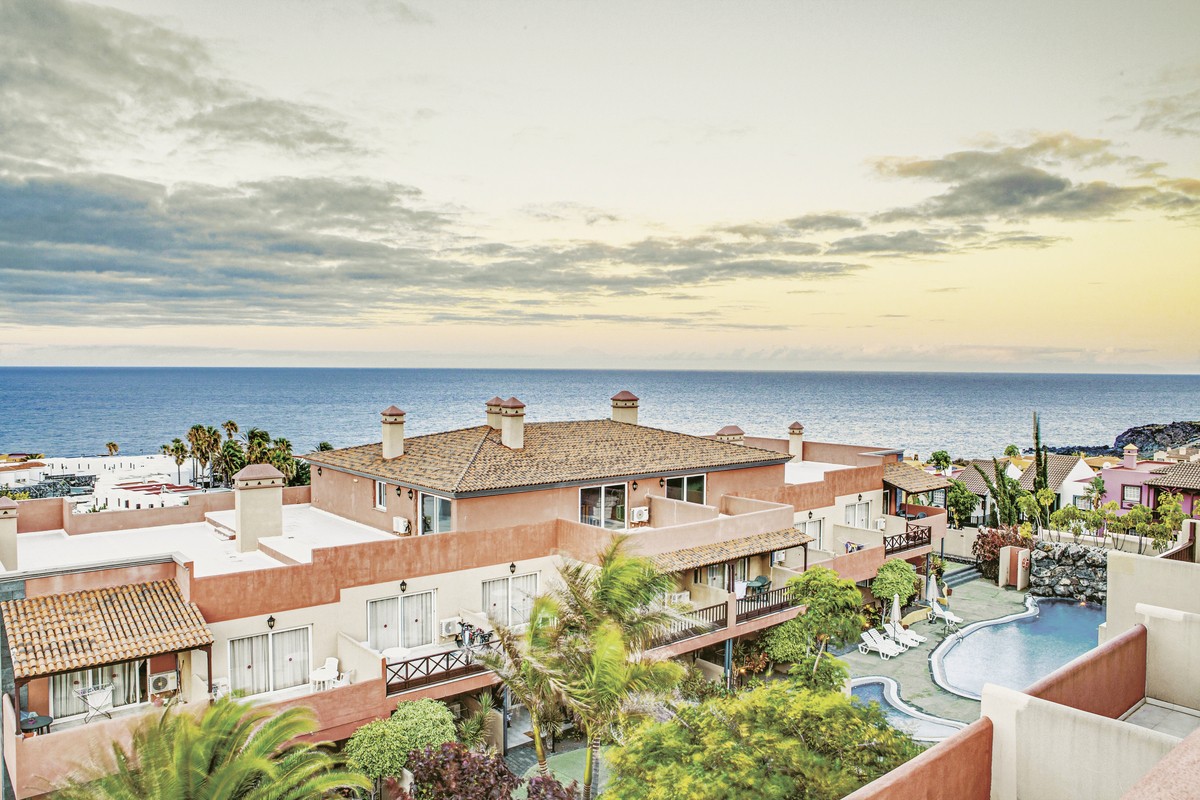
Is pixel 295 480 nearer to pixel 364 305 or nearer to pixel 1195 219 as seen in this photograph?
pixel 1195 219

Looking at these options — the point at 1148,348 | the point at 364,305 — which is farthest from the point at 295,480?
the point at 1148,348

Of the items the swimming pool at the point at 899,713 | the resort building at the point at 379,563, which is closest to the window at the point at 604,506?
the resort building at the point at 379,563

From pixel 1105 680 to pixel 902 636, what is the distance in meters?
21.0

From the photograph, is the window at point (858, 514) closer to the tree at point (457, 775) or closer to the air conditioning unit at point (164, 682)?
the tree at point (457, 775)

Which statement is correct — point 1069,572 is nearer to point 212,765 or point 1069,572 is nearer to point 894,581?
point 894,581

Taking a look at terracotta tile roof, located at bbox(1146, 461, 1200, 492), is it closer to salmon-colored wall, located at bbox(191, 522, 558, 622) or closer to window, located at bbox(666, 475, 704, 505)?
window, located at bbox(666, 475, 704, 505)

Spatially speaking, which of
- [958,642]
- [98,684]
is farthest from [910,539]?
[98,684]

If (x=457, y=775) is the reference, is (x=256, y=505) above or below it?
above

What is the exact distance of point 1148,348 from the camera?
289 ft

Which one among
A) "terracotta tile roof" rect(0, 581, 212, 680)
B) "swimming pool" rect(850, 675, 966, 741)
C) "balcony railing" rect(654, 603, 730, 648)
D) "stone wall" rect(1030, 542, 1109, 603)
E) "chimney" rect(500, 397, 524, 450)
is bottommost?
"swimming pool" rect(850, 675, 966, 741)

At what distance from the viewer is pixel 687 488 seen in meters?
28.2

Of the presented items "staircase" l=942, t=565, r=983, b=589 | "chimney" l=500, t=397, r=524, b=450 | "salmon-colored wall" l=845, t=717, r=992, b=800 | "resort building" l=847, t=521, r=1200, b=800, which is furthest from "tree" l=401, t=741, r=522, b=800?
"staircase" l=942, t=565, r=983, b=589

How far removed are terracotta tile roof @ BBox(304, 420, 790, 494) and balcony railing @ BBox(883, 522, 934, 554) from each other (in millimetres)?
5992

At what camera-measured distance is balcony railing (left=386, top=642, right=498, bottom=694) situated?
17625mm
